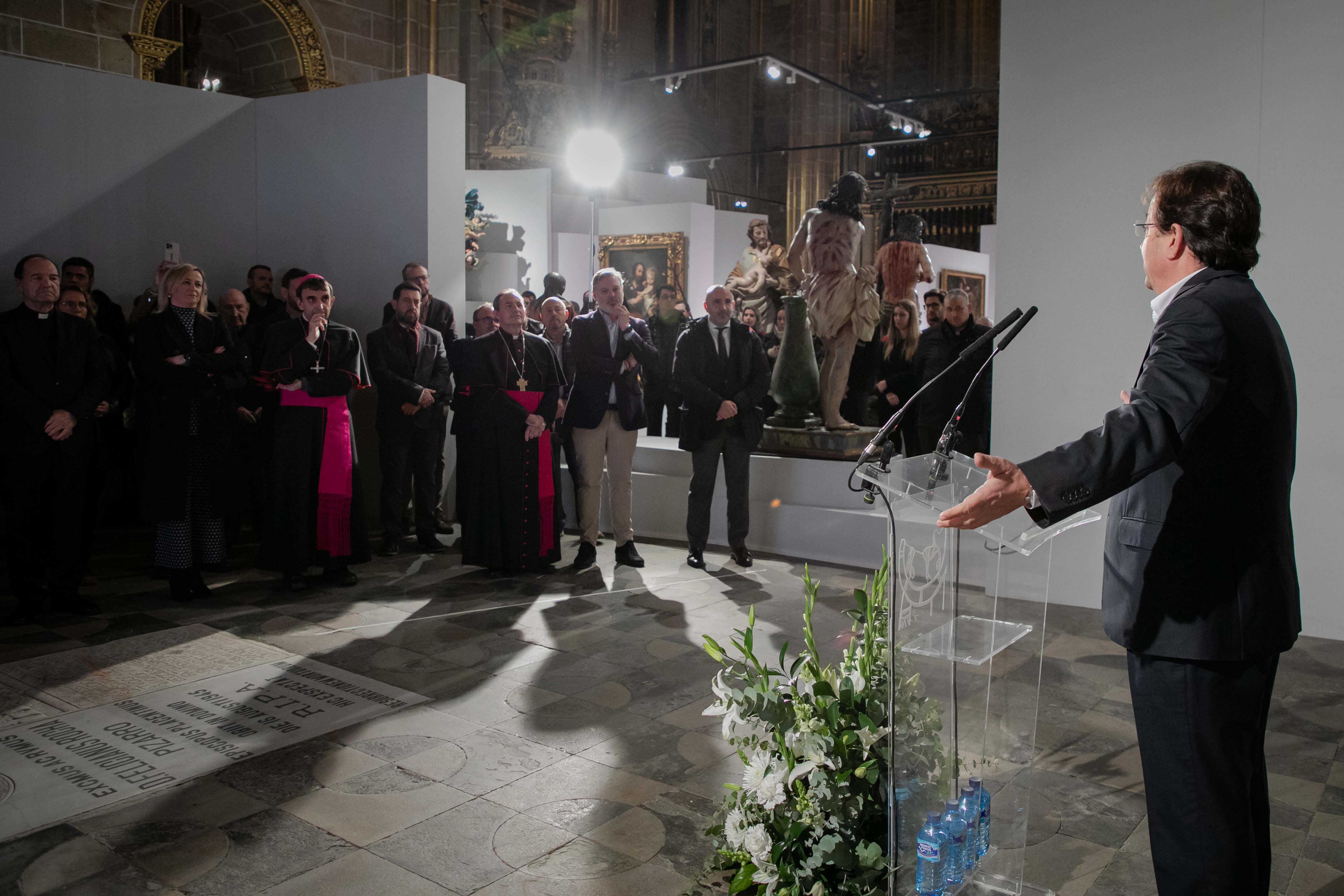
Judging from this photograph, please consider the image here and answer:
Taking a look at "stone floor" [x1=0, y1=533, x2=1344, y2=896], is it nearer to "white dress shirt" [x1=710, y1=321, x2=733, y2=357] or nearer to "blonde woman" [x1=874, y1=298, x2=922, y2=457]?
"white dress shirt" [x1=710, y1=321, x2=733, y2=357]

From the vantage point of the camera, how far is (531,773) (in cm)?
310

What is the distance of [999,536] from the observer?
1.80 meters

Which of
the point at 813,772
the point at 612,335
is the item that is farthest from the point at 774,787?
the point at 612,335

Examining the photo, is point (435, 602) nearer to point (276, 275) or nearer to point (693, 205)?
point (276, 275)

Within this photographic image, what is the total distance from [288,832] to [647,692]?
1447 mm

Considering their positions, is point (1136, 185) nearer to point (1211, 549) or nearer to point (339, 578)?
point (1211, 549)

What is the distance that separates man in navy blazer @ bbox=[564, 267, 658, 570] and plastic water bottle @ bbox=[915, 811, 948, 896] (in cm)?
416

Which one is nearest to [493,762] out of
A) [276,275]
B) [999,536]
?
[999,536]

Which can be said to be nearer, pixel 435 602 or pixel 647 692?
pixel 647 692

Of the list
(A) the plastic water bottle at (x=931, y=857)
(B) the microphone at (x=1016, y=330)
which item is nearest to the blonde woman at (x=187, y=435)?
(A) the plastic water bottle at (x=931, y=857)

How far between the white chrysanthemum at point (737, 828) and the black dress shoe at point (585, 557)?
367cm

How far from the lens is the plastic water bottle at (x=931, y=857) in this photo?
6.25 feet

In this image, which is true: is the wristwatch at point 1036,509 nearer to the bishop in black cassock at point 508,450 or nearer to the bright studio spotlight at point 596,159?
the bishop in black cassock at point 508,450

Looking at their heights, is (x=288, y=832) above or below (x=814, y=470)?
below
